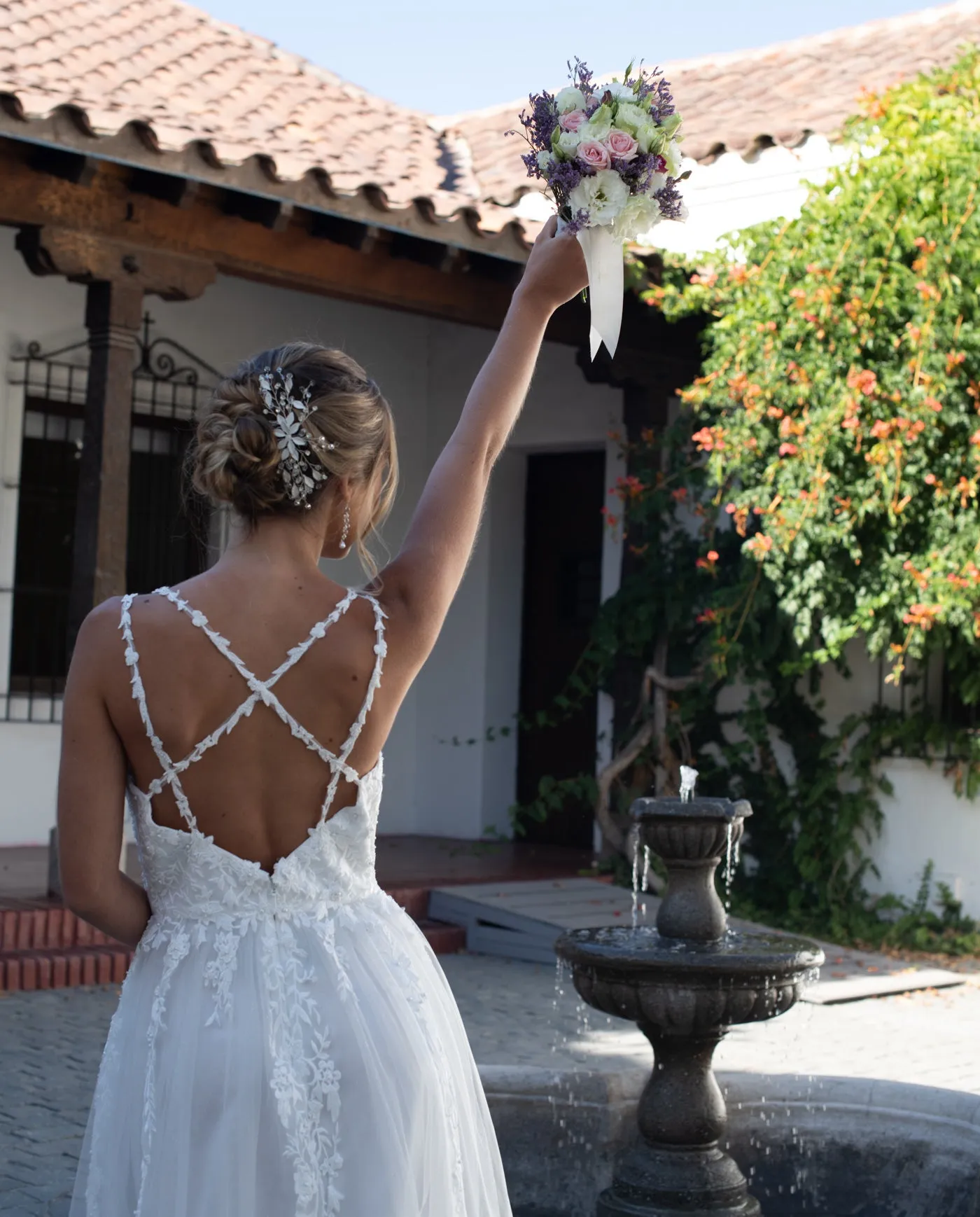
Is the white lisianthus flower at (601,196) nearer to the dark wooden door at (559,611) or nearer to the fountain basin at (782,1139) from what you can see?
the fountain basin at (782,1139)

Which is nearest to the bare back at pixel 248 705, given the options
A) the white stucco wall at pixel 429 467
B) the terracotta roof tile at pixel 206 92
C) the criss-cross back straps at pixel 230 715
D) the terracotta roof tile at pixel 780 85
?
the criss-cross back straps at pixel 230 715

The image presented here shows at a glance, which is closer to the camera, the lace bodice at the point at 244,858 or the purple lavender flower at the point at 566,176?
the lace bodice at the point at 244,858

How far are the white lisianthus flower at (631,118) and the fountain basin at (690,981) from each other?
7.91ft

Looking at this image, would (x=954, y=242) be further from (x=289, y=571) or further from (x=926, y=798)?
(x=289, y=571)

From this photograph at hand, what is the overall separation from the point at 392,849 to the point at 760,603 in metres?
3.06

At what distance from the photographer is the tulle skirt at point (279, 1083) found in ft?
5.74

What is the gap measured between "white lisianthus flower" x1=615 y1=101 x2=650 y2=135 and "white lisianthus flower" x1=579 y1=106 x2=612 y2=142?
11 millimetres

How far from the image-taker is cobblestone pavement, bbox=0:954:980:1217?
197 inches

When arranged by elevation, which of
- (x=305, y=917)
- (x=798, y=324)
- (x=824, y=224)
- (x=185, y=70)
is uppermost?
(x=185, y=70)

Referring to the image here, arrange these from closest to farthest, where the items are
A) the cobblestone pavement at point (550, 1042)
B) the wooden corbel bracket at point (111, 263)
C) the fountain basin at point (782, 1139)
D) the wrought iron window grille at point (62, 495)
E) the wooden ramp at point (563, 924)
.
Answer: the fountain basin at point (782, 1139), the cobblestone pavement at point (550, 1042), the wooden corbel bracket at point (111, 263), the wooden ramp at point (563, 924), the wrought iron window grille at point (62, 495)

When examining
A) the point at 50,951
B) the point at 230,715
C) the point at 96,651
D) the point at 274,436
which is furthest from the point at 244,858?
the point at 50,951

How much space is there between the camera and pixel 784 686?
8.68m

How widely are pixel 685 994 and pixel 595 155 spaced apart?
8.22 feet

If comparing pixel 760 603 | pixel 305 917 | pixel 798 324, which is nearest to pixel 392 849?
pixel 760 603
